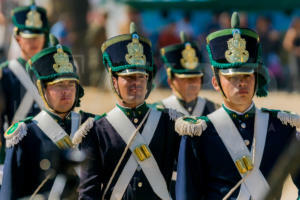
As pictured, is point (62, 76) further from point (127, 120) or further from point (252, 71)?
point (252, 71)

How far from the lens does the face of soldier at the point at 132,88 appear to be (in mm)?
5312

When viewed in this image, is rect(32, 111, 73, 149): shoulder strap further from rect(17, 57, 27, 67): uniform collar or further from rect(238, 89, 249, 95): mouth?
rect(17, 57, 27, 67): uniform collar

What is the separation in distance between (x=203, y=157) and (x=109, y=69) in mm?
978

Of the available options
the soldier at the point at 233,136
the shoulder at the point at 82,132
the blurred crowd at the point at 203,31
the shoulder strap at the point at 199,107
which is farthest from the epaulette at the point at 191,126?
the blurred crowd at the point at 203,31

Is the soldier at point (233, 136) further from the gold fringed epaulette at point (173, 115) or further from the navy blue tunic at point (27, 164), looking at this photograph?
the navy blue tunic at point (27, 164)

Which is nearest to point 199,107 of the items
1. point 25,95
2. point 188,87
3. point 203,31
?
point 188,87

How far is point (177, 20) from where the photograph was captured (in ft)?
53.2

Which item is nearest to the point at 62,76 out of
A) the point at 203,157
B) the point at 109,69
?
the point at 109,69

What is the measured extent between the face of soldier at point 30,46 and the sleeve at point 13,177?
86.9 inches

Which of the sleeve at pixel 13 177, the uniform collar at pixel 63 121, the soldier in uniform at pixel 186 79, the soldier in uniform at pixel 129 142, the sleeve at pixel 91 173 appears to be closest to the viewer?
the sleeve at pixel 91 173

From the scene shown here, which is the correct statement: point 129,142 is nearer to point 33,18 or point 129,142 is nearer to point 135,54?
point 135,54

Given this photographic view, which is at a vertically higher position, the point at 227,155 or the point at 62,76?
the point at 62,76

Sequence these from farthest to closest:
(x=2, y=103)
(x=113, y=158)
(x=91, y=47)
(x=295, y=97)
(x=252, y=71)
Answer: (x=91, y=47)
(x=295, y=97)
(x=2, y=103)
(x=113, y=158)
(x=252, y=71)

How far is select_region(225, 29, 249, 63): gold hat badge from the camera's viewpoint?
4978mm
